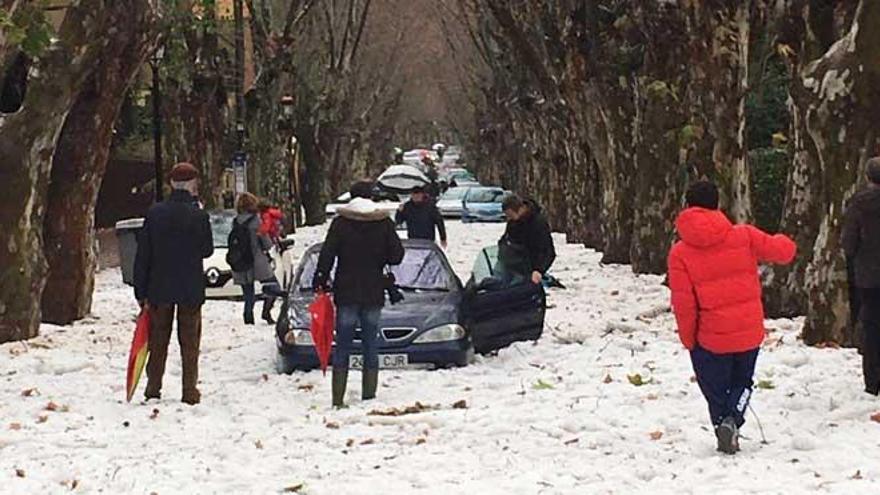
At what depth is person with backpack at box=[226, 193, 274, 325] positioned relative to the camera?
17.8 meters

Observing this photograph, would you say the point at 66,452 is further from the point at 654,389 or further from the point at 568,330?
the point at 568,330

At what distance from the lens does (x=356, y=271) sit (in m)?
11.4

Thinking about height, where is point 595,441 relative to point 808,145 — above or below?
below

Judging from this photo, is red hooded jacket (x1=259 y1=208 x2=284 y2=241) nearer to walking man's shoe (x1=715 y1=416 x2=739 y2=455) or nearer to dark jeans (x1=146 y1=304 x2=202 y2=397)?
dark jeans (x1=146 y1=304 x2=202 y2=397)

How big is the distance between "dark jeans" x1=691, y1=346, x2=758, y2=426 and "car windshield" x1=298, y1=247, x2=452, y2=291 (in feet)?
18.5

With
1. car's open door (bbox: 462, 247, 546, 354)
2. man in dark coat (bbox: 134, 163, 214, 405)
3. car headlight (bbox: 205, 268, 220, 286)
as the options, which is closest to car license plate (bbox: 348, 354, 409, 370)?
car's open door (bbox: 462, 247, 546, 354)

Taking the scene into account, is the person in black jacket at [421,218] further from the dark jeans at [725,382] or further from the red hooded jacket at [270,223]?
the dark jeans at [725,382]

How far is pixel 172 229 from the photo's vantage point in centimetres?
1140

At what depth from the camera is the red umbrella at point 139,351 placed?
38.1 feet

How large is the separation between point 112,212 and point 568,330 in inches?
849

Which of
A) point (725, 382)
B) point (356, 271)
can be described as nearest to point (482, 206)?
point (356, 271)

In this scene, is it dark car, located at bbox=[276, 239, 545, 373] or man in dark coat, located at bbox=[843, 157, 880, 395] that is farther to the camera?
dark car, located at bbox=[276, 239, 545, 373]

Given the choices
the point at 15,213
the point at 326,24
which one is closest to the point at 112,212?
the point at 326,24

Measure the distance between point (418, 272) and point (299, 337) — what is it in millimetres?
1812
